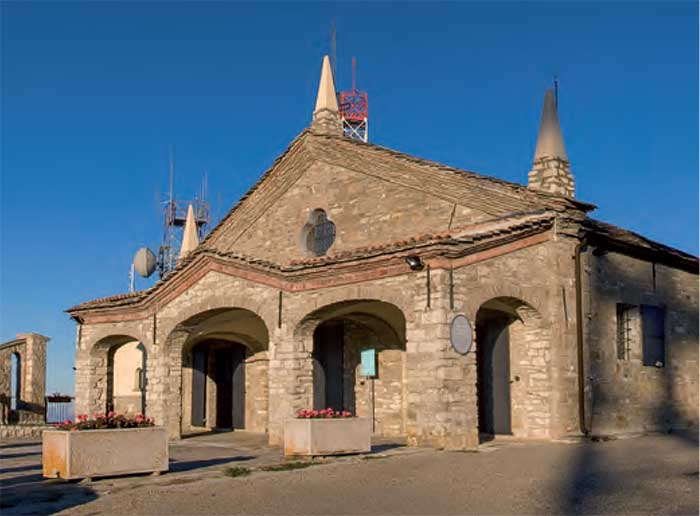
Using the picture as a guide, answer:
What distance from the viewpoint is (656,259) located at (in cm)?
2070

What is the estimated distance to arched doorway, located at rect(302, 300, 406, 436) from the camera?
19688 mm

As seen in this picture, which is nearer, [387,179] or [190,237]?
[387,179]

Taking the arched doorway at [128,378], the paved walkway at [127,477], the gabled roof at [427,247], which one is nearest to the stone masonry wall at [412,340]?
the gabled roof at [427,247]

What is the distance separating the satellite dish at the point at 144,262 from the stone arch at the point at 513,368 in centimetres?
2162

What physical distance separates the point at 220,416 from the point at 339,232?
291 inches

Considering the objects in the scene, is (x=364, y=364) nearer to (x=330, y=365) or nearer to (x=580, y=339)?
(x=330, y=365)

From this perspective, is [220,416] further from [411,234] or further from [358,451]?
[358,451]

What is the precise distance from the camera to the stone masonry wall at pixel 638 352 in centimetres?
1812

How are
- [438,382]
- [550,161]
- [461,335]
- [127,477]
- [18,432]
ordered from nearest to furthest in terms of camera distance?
[127,477] → [438,382] → [461,335] → [550,161] → [18,432]

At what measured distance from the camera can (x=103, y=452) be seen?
1147 cm

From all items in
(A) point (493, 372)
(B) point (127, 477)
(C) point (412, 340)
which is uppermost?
(C) point (412, 340)

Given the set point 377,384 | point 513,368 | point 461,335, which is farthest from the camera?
point 377,384

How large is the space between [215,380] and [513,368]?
34.4 feet

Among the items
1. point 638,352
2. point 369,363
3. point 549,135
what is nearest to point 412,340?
point 369,363
